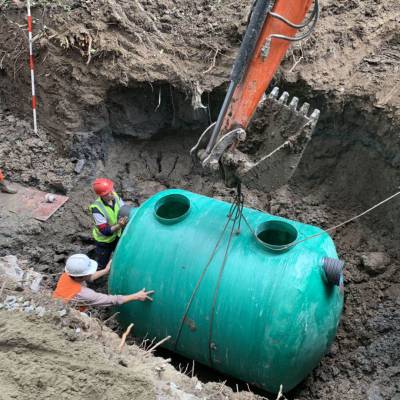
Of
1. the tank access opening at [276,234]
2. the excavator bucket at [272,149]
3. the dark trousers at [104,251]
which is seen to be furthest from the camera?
the dark trousers at [104,251]

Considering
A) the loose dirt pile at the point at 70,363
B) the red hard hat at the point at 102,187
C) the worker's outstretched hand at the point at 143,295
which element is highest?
the red hard hat at the point at 102,187

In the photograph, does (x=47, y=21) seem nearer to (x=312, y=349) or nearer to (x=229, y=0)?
(x=229, y=0)

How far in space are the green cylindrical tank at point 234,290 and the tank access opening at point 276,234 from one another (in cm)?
1

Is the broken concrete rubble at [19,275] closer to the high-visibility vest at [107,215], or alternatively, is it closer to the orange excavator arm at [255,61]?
the high-visibility vest at [107,215]

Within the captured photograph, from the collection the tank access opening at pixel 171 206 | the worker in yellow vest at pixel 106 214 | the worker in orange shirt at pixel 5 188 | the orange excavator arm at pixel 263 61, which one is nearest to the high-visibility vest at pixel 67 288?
the worker in yellow vest at pixel 106 214

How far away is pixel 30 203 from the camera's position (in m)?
6.69

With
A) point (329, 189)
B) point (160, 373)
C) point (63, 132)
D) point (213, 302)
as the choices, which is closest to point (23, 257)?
point (63, 132)

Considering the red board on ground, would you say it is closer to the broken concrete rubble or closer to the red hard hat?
the red hard hat

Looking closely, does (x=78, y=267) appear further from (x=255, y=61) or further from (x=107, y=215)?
(x=255, y=61)

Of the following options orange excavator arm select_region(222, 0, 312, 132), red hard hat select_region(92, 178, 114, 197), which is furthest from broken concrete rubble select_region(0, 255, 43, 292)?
orange excavator arm select_region(222, 0, 312, 132)

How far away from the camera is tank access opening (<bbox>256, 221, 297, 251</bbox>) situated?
4.80m

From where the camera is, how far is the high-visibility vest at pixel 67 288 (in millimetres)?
4844

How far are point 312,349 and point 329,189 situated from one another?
2708 mm

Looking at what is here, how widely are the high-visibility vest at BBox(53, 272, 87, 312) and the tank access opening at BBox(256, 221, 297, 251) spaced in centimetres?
178
